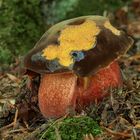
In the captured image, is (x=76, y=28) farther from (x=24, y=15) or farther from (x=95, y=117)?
(x=24, y=15)

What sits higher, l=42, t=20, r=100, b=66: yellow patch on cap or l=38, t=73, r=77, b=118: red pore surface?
l=42, t=20, r=100, b=66: yellow patch on cap

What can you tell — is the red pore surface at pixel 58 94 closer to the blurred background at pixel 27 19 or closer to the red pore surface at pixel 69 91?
the red pore surface at pixel 69 91

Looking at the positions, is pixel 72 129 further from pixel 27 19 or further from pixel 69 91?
pixel 27 19

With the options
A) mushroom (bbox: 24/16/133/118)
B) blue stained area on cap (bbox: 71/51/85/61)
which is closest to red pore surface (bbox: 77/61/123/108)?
mushroom (bbox: 24/16/133/118)

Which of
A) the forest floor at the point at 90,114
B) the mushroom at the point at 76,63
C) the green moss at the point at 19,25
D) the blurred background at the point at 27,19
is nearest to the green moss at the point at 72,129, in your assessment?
the forest floor at the point at 90,114

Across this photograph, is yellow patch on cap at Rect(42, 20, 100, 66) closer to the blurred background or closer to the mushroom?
the mushroom
